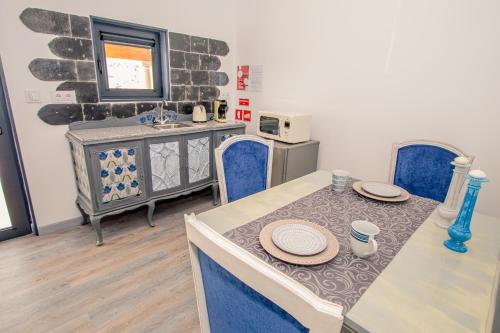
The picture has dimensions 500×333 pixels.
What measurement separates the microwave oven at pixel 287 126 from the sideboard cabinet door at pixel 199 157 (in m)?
0.62

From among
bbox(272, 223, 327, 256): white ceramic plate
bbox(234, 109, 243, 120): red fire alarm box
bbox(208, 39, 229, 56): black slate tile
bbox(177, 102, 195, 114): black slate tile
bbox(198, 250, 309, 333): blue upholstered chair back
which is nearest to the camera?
bbox(198, 250, 309, 333): blue upholstered chair back

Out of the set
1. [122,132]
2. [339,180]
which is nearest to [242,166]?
[339,180]

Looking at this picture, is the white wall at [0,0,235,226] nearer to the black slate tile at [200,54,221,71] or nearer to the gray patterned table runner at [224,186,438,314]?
the black slate tile at [200,54,221,71]

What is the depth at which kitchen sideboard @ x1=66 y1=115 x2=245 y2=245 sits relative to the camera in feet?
7.00

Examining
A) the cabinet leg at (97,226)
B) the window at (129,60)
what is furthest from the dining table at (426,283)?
the window at (129,60)

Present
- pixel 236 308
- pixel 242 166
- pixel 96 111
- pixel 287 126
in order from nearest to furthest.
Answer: pixel 236 308
pixel 242 166
pixel 96 111
pixel 287 126

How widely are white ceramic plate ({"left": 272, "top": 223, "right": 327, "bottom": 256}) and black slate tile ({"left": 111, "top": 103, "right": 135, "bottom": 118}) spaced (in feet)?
7.00

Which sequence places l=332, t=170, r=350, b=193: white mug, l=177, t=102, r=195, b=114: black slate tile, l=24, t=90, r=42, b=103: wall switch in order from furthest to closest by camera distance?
1. l=177, t=102, r=195, b=114: black slate tile
2. l=24, t=90, r=42, b=103: wall switch
3. l=332, t=170, r=350, b=193: white mug

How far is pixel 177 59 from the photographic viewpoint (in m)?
2.88

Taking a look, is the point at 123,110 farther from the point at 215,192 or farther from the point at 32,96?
the point at 215,192

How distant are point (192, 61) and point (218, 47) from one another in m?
0.42

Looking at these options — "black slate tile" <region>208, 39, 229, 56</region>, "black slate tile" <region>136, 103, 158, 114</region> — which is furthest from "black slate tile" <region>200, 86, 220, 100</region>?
"black slate tile" <region>136, 103, 158, 114</region>

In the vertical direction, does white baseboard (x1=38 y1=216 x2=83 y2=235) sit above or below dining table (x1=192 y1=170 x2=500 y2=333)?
below

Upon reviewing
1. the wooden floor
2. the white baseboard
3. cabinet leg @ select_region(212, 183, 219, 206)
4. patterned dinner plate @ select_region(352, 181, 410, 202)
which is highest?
patterned dinner plate @ select_region(352, 181, 410, 202)
